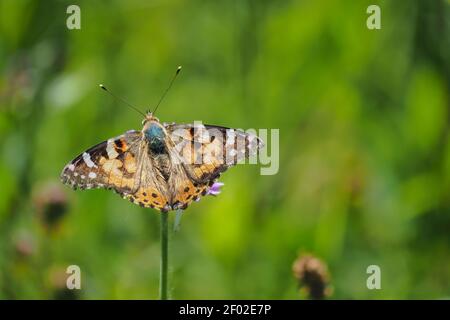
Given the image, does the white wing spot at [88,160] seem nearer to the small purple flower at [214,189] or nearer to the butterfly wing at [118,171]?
the butterfly wing at [118,171]

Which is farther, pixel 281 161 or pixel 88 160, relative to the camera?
pixel 281 161

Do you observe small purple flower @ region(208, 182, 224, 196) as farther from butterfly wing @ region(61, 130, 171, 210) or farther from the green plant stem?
the green plant stem

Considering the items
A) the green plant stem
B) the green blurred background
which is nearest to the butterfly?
the green plant stem

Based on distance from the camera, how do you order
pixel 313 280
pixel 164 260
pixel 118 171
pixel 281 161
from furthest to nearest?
pixel 281 161
pixel 313 280
pixel 118 171
pixel 164 260

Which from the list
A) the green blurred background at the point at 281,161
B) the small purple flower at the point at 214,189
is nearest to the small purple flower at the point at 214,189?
the small purple flower at the point at 214,189

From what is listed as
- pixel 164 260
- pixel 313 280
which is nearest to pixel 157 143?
pixel 164 260

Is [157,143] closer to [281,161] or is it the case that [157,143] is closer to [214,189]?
[214,189]
